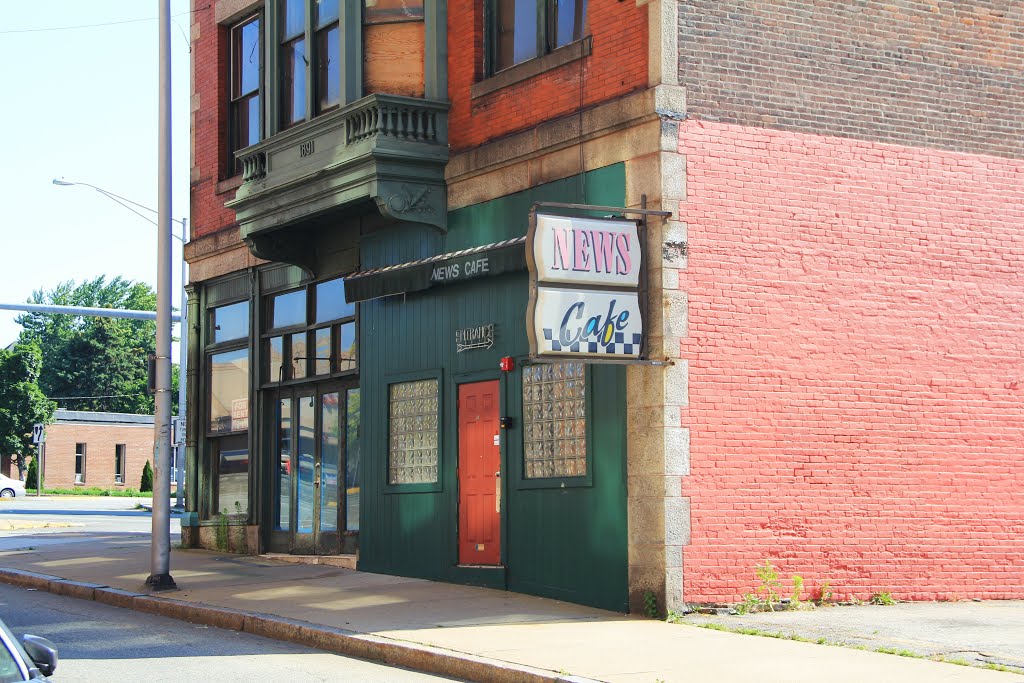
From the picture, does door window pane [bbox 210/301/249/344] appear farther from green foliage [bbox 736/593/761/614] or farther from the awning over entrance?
green foliage [bbox 736/593/761/614]

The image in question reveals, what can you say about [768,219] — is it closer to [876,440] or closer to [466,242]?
[876,440]

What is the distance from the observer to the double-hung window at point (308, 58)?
1786 cm

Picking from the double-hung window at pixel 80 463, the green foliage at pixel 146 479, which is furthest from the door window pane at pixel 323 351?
the double-hung window at pixel 80 463

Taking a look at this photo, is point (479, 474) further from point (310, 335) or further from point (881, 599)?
point (310, 335)

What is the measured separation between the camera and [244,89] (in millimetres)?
21406

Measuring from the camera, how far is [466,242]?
16062 millimetres

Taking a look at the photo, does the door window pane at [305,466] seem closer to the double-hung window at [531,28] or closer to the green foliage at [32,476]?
the double-hung window at [531,28]

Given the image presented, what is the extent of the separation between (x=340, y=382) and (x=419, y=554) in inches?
129

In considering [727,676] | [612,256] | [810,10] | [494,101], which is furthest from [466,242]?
[727,676]

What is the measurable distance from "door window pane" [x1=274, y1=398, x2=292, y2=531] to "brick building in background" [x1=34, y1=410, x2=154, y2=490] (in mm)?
56482

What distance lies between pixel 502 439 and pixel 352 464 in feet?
12.8

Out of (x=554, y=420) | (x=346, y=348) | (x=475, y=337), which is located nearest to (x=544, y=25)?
(x=475, y=337)

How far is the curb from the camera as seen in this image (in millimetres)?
10019

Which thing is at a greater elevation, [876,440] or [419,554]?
[876,440]
